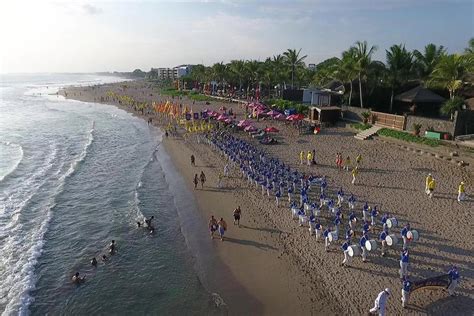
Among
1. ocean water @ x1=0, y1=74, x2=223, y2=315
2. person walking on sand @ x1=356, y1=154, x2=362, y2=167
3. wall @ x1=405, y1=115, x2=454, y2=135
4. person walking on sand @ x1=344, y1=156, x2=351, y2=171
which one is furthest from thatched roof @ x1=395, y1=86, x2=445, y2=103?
ocean water @ x1=0, y1=74, x2=223, y2=315

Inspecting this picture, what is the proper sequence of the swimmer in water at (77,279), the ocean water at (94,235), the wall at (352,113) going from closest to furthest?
1. the ocean water at (94,235)
2. the swimmer in water at (77,279)
3. the wall at (352,113)

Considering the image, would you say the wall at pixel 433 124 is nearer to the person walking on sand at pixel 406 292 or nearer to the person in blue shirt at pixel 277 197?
the person in blue shirt at pixel 277 197

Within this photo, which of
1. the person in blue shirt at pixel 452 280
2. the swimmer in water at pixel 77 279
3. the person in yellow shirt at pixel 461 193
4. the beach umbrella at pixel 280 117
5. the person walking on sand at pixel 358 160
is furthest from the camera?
the beach umbrella at pixel 280 117

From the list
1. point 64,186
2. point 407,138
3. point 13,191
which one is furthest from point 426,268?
point 13,191

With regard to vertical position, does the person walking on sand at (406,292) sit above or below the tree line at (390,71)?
below

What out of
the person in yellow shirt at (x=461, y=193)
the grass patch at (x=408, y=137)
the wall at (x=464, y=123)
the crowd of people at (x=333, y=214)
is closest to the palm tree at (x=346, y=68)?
the grass patch at (x=408, y=137)

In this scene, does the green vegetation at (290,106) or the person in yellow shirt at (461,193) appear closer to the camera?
the person in yellow shirt at (461,193)

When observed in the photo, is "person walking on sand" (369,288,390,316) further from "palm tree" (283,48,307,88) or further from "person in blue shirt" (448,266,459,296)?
"palm tree" (283,48,307,88)

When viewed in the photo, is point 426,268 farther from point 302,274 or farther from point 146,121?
point 146,121
